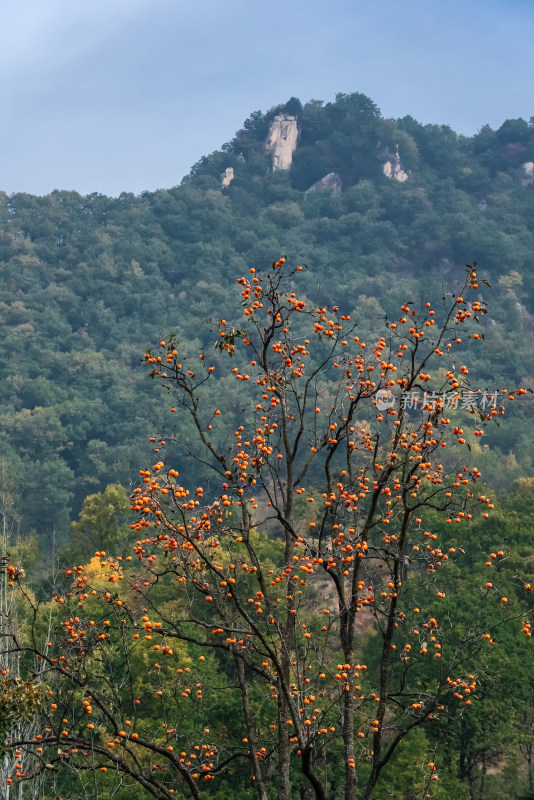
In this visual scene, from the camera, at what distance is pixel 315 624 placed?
28.1m

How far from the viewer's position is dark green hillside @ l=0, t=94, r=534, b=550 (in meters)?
79.9

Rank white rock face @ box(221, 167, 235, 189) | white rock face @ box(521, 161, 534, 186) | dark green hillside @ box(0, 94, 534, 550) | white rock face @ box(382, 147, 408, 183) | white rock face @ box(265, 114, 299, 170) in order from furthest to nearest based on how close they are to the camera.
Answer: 1. white rock face @ box(265, 114, 299, 170)
2. white rock face @ box(221, 167, 235, 189)
3. white rock face @ box(521, 161, 534, 186)
4. white rock face @ box(382, 147, 408, 183)
5. dark green hillside @ box(0, 94, 534, 550)

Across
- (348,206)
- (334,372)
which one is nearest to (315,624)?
(334,372)

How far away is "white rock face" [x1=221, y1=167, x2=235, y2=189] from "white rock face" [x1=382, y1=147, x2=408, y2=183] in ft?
60.8

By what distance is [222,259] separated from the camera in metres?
115

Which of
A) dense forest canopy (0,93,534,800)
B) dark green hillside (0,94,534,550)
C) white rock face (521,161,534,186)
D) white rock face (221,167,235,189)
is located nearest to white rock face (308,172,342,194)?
dark green hillside (0,94,534,550)

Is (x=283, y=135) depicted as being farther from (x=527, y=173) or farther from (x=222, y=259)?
(x=527, y=173)

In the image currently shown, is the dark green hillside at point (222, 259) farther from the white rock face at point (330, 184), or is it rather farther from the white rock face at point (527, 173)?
the white rock face at point (330, 184)

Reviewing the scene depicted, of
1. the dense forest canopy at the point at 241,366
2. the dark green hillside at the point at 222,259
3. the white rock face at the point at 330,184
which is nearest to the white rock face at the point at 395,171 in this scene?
the dense forest canopy at the point at 241,366

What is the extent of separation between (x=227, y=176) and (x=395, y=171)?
20332 mm

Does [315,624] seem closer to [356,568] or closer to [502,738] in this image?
[502,738]

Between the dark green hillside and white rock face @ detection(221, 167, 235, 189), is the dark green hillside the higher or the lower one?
the lower one

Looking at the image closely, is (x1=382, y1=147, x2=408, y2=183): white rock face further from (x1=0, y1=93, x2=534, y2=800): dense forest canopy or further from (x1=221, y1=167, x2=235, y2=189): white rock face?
(x1=221, y1=167, x2=235, y2=189): white rock face

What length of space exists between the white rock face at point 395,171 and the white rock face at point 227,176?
60.8 ft
